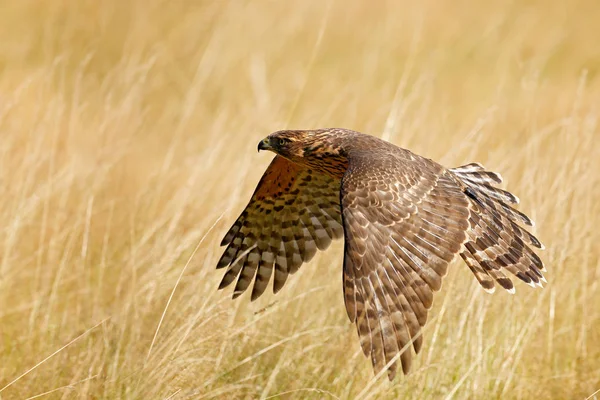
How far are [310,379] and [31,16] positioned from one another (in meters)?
7.89

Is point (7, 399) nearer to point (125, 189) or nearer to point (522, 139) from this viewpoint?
point (125, 189)

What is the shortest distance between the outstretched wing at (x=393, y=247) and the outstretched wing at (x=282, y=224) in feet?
3.60

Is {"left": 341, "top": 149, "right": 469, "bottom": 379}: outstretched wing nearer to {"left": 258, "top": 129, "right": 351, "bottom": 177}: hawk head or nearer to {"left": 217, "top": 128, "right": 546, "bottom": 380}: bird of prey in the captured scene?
{"left": 217, "top": 128, "right": 546, "bottom": 380}: bird of prey

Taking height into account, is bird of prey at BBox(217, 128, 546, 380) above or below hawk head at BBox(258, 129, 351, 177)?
below

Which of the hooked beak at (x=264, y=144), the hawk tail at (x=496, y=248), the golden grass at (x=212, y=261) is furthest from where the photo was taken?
the hooked beak at (x=264, y=144)

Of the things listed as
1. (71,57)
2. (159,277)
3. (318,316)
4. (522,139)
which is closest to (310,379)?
(318,316)

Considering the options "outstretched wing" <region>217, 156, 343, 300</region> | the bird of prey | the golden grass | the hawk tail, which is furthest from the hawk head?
the hawk tail

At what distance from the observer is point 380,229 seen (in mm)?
4660

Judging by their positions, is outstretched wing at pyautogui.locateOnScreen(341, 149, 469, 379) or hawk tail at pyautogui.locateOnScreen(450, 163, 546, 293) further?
hawk tail at pyautogui.locateOnScreen(450, 163, 546, 293)

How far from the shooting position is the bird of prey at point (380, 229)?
4.43m

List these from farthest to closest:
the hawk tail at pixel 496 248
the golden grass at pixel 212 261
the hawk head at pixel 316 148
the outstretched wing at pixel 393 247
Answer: the hawk head at pixel 316 148 → the hawk tail at pixel 496 248 → the golden grass at pixel 212 261 → the outstretched wing at pixel 393 247

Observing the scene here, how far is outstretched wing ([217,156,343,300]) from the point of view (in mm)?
6043

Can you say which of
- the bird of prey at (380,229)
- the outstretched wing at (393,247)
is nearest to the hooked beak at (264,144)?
the bird of prey at (380,229)

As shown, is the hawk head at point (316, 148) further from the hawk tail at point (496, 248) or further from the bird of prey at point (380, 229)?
the hawk tail at point (496, 248)
